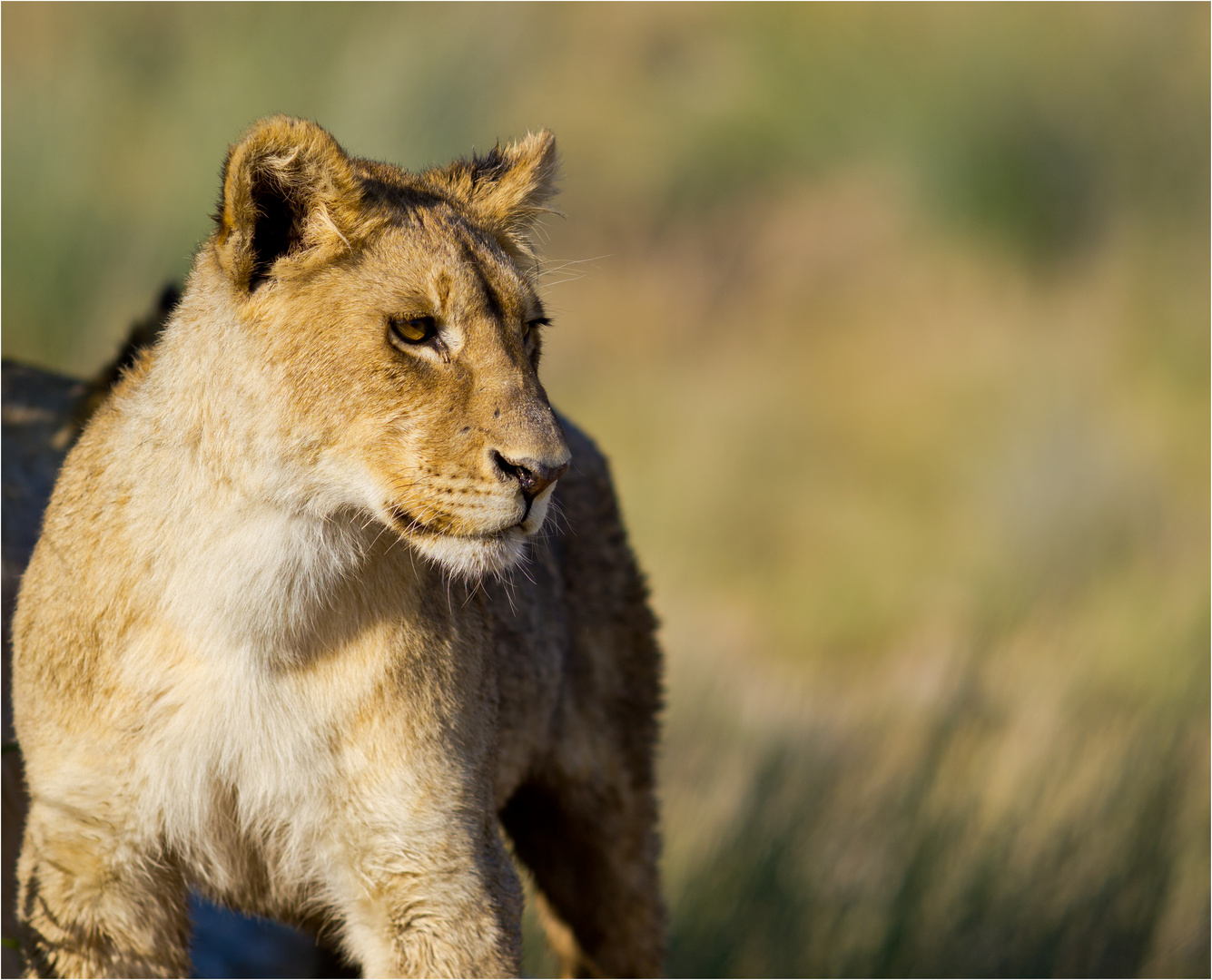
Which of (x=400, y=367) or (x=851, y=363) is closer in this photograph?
(x=400, y=367)

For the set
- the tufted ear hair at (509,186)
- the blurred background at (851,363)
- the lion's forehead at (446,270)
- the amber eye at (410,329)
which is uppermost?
the tufted ear hair at (509,186)

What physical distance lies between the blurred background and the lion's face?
1.86 m

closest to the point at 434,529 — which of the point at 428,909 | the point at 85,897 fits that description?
the point at 428,909

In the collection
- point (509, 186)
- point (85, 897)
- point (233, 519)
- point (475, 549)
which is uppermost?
point (509, 186)

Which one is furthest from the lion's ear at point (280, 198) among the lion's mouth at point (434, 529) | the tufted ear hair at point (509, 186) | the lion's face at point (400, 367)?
the lion's mouth at point (434, 529)

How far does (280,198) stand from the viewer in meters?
3.44

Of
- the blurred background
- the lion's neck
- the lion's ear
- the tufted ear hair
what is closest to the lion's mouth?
the lion's neck

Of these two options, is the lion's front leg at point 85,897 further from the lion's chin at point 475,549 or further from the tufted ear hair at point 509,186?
the tufted ear hair at point 509,186

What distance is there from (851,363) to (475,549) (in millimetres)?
12739

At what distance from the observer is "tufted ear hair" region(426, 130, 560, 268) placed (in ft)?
13.1

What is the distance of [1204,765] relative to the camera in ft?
25.5

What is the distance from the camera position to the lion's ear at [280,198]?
3309mm

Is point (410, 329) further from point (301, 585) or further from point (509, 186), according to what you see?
point (509, 186)

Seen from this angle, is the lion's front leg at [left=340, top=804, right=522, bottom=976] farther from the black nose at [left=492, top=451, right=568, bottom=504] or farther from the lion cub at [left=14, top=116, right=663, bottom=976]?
the black nose at [left=492, top=451, right=568, bottom=504]
